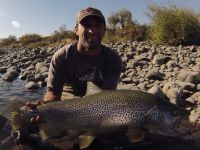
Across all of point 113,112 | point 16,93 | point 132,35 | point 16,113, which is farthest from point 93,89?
point 132,35

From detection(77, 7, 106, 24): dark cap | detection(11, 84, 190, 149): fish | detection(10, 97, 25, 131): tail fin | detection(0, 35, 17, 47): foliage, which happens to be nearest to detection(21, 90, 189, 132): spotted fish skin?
detection(11, 84, 190, 149): fish

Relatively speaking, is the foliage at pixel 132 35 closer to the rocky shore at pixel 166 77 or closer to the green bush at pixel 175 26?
the green bush at pixel 175 26

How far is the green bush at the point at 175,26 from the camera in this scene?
16734 millimetres

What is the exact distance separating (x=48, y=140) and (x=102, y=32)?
157 cm

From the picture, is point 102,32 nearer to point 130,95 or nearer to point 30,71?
point 130,95

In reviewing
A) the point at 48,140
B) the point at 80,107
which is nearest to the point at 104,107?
the point at 80,107

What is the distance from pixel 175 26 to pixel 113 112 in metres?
13.7

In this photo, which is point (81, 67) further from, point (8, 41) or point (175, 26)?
point (8, 41)

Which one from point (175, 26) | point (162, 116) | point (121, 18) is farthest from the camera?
point (121, 18)

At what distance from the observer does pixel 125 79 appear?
9.67m

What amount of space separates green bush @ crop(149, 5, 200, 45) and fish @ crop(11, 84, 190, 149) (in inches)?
508

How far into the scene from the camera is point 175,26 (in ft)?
56.4

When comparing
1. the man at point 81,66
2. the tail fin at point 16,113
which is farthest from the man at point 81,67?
the tail fin at point 16,113

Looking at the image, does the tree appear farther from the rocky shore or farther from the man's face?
the man's face
